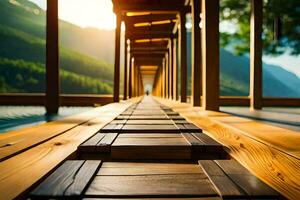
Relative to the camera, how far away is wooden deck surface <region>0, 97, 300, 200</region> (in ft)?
4.80

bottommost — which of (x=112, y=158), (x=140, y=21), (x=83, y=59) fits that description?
(x=112, y=158)

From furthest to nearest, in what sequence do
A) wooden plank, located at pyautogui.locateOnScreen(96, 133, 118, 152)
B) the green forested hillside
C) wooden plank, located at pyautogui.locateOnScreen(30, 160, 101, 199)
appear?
the green forested hillside, wooden plank, located at pyautogui.locateOnScreen(96, 133, 118, 152), wooden plank, located at pyautogui.locateOnScreen(30, 160, 101, 199)

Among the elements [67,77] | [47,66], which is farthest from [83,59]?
[47,66]

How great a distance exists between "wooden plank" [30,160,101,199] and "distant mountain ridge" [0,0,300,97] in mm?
54355

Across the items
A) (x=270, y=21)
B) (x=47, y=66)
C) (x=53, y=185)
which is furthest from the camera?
(x=270, y=21)

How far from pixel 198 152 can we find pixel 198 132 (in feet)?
2.71

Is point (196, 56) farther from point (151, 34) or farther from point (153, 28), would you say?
point (151, 34)

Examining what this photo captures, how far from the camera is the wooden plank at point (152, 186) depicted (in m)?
1.49

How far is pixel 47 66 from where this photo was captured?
19.7 feet

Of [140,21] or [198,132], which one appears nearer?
[198,132]

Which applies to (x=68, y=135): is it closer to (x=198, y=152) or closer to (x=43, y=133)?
(x=43, y=133)

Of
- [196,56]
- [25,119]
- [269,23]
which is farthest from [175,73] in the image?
[25,119]

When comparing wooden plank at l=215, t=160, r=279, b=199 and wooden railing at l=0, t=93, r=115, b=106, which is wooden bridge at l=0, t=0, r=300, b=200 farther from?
wooden railing at l=0, t=93, r=115, b=106

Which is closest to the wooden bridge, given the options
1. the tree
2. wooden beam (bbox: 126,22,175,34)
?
wooden beam (bbox: 126,22,175,34)
